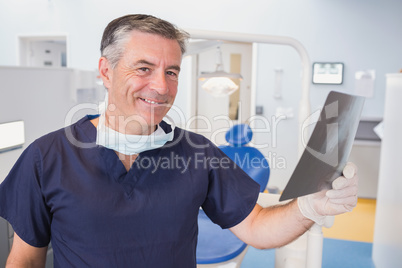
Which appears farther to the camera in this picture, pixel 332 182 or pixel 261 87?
pixel 261 87

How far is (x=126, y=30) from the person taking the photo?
3.08 ft

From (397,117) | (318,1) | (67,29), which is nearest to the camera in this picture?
(397,117)

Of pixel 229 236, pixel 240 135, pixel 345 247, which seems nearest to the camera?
pixel 229 236

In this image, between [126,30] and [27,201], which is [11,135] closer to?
[27,201]

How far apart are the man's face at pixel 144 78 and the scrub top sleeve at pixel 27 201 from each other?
0.26 meters

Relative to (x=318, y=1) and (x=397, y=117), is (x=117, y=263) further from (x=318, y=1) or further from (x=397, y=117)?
(x=318, y=1)

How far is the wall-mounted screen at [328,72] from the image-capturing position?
159 inches

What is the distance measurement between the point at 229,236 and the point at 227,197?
0.78m

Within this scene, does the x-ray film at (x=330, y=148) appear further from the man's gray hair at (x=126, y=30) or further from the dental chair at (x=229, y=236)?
the dental chair at (x=229, y=236)

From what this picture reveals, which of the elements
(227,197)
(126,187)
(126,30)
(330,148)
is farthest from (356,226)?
(126,30)

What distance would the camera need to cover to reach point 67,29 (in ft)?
15.6

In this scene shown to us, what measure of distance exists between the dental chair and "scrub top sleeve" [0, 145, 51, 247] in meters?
0.82

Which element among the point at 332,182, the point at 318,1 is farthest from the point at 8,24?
the point at 332,182

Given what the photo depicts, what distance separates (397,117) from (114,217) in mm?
1887
